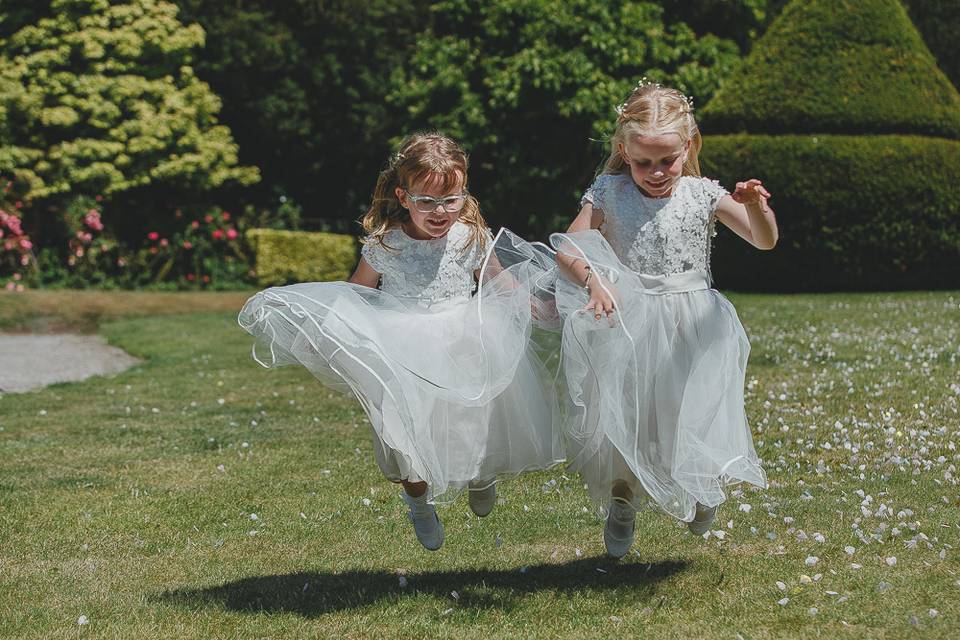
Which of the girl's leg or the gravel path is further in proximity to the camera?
the gravel path

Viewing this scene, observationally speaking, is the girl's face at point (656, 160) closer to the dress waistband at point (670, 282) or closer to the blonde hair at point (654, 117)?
the blonde hair at point (654, 117)

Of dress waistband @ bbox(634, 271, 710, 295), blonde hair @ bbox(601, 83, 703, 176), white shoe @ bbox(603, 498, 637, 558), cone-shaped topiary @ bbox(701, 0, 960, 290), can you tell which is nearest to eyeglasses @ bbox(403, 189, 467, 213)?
blonde hair @ bbox(601, 83, 703, 176)

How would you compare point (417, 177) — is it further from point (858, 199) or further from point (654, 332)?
point (858, 199)

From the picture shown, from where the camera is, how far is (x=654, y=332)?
454cm

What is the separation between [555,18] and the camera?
21469 millimetres

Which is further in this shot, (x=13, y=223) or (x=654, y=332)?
(x=13, y=223)

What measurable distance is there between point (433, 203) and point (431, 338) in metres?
0.59

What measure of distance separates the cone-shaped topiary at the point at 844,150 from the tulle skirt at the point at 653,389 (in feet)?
37.7

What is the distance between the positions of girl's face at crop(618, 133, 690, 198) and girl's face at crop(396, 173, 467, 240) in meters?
0.74

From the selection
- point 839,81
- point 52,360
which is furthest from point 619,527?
point 839,81

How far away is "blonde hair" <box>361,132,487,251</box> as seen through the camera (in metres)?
4.64

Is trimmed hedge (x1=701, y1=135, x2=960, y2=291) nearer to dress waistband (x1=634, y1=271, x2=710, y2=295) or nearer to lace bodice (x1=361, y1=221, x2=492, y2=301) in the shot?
dress waistband (x1=634, y1=271, x2=710, y2=295)

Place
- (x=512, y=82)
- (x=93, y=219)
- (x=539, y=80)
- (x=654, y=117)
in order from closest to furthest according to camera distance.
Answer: (x=654, y=117), (x=93, y=219), (x=539, y=80), (x=512, y=82)

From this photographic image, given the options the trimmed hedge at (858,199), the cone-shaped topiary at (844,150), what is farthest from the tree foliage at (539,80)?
the trimmed hedge at (858,199)
